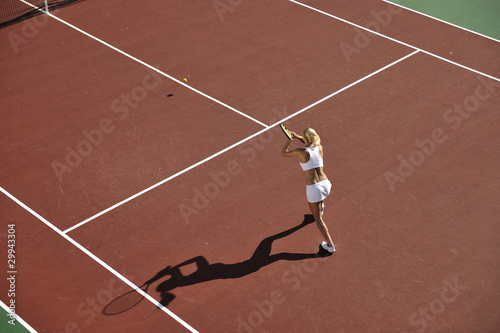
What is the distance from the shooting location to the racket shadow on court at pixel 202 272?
11958mm

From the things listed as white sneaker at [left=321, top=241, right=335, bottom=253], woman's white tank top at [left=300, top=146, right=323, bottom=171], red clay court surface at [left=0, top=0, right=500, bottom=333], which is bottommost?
red clay court surface at [left=0, top=0, right=500, bottom=333]

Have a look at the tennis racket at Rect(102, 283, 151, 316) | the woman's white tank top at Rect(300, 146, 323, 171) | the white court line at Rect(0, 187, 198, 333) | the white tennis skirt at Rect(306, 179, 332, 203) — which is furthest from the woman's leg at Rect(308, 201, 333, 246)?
the tennis racket at Rect(102, 283, 151, 316)

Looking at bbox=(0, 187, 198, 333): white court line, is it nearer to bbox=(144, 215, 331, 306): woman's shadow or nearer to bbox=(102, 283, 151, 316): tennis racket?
bbox=(102, 283, 151, 316): tennis racket

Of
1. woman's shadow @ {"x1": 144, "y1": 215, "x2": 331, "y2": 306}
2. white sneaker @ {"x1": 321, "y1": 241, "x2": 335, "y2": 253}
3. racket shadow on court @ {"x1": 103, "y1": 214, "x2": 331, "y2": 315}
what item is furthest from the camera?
white sneaker @ {"x1": 321, "y1": 241, "x2": 335, "y2": 253}

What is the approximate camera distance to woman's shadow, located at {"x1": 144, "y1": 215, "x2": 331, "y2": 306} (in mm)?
12297

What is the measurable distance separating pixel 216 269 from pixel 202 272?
254mm

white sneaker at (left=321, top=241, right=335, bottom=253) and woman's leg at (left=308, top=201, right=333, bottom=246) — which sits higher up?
woman's leg at (left=308, top=201, right=333, bottom=246)

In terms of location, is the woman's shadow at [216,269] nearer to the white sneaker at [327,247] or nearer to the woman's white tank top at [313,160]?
the white sneaker at [327,247]

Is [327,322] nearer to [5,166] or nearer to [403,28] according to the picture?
[5,166]

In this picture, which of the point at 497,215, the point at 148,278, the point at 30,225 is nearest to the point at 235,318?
the point at 148,278

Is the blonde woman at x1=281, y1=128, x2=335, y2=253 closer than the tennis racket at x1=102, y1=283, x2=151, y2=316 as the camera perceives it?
No

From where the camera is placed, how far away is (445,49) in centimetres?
1950

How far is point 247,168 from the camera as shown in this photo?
1512 cm

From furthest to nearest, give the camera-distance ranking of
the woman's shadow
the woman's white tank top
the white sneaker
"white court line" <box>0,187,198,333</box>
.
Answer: the white sneaker < the woman's white tank top < the woman's shadow < "white court line" <box>0,187,198,333</box>
